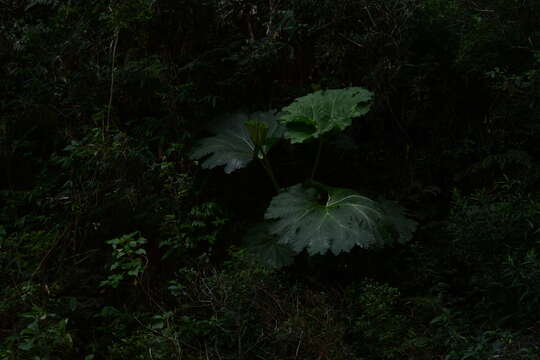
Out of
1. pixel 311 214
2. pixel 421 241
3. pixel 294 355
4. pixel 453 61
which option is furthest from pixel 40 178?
pixel 453 61

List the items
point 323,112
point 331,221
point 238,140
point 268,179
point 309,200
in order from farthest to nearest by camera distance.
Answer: point 268,179, point 238,140, point 323,112, point 309,200, point 331,221

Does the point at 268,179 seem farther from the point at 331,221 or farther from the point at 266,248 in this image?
the point at 331,221

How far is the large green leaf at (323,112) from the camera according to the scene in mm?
3701

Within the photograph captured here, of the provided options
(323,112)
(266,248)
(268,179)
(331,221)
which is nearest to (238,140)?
(268,179)

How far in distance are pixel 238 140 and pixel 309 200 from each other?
2.69ft

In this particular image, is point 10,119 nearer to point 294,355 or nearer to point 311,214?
point 311,214

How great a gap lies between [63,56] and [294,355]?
338 centimetres

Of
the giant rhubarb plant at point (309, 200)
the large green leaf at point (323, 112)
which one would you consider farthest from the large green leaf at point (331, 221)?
the large green leaf at point (323, 112)

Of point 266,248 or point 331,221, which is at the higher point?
point 331,221

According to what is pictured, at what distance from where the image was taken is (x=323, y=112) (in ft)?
12.5

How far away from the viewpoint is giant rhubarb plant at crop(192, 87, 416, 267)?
3.33 meters

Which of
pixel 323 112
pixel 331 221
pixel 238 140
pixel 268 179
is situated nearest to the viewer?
pixel 331 221

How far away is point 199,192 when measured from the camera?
413cm

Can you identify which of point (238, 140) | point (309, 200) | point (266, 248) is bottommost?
point (266, 248)
